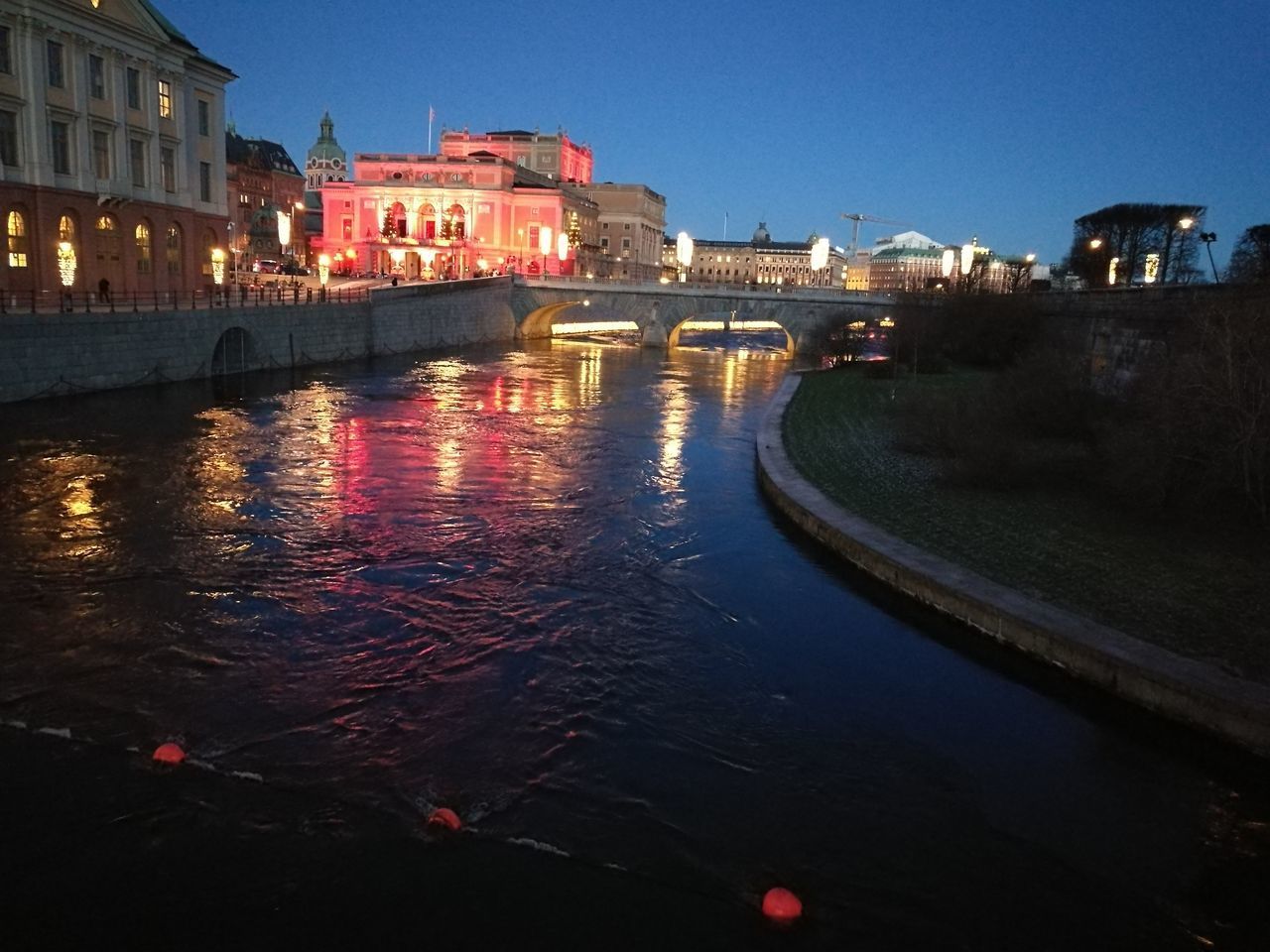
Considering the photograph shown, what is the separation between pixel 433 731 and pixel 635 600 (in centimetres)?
429

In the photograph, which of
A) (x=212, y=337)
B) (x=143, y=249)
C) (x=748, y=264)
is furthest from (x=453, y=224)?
(x=748, y=264)

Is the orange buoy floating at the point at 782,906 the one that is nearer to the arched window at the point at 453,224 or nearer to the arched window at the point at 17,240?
the arched window at the point at 17,240

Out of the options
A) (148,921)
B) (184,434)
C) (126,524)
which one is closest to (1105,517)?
(148,921)

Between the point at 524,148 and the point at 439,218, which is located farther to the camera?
the point at 524,148

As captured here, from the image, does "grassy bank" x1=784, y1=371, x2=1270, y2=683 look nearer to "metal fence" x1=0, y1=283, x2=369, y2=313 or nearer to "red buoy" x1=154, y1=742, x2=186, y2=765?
"red buoy" x1=154, y1=742, x2=186, y2=765

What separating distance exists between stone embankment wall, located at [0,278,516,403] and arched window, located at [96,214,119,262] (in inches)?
271

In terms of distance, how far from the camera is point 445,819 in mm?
7500

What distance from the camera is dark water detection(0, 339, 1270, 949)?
7.26 m

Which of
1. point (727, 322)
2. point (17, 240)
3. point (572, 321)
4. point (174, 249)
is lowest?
point (572, 321)

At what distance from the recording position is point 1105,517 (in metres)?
15.7

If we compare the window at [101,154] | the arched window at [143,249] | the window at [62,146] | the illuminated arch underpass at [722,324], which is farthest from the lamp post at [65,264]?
the illuminated arch underpass at [722,324]

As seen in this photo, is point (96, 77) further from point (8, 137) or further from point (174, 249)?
point (174, 249)

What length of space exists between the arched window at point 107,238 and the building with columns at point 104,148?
0.13ft

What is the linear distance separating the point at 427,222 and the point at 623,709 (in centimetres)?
7953
